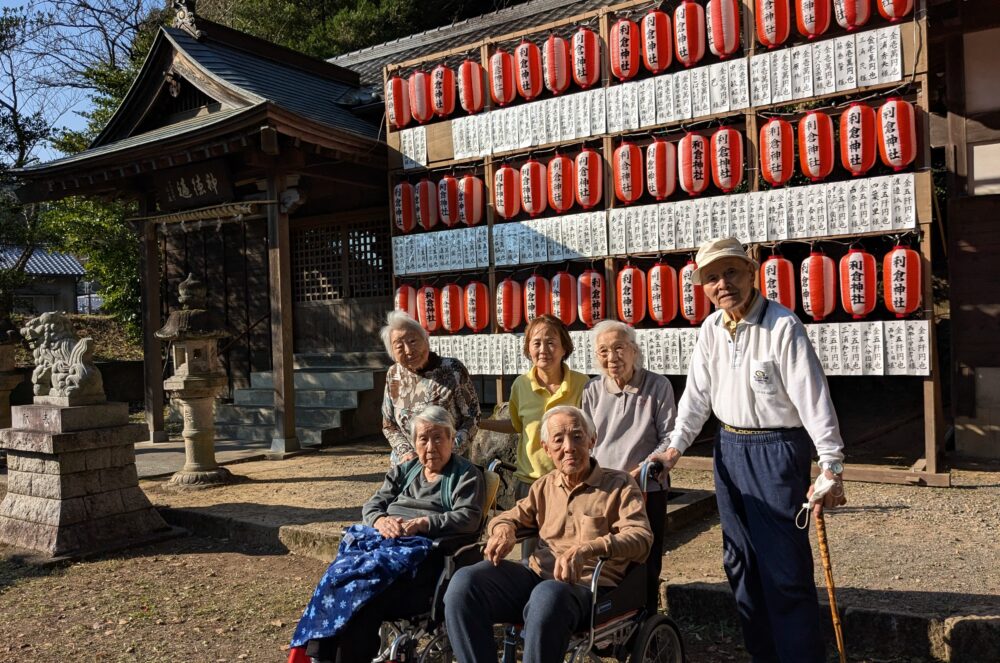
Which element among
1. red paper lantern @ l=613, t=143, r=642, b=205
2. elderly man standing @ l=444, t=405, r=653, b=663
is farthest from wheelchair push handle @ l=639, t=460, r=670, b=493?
red paper lantern @ l=613, t=143, r=642, b=205

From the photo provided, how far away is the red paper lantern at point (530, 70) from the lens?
984cm

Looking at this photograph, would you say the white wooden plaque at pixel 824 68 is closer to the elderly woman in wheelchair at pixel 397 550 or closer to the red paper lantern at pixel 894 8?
the red paper lantern at pixel 894 8

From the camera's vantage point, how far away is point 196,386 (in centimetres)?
865

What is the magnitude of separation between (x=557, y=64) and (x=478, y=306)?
10.4ft

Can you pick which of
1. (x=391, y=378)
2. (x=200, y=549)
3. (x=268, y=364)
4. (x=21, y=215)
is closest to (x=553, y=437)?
(x=391, y=378)

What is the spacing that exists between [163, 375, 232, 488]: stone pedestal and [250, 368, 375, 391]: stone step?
3006 millimetres

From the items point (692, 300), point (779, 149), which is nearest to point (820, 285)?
point (692, 300)

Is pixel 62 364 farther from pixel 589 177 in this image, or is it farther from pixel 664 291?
pixel 664 291

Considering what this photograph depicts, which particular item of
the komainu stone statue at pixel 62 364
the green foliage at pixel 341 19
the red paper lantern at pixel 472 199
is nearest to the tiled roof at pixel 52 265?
the green foliage at pixel 341 19

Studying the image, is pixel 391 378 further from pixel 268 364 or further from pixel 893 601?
pixel 268 364

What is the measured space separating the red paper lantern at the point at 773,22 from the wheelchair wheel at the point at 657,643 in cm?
674

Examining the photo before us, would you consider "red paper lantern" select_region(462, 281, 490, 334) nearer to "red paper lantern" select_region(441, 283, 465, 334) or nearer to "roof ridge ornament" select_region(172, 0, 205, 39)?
"red paper lantern" select_region(441, 283, 465, 334)

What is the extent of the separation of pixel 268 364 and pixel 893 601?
11751 mm

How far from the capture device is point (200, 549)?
6.65 m
